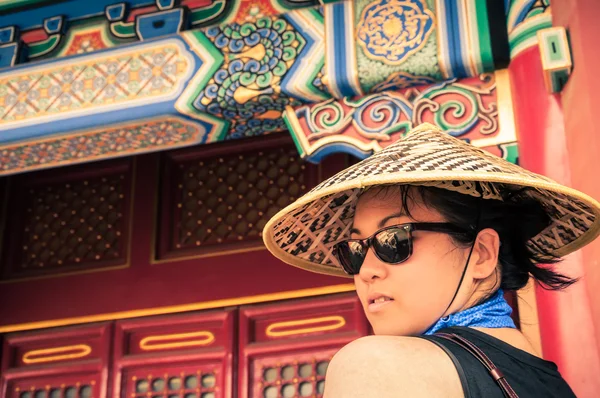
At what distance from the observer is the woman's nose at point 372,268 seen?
140 cm

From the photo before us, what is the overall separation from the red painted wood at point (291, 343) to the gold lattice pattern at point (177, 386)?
0.14 m

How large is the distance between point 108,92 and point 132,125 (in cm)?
16

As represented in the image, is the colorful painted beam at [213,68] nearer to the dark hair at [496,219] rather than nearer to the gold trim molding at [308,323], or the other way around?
the gold trim molding at [308,323]

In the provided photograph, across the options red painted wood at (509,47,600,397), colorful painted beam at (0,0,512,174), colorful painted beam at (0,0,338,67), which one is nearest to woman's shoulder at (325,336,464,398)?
red painted wood at (509,47,600,397)

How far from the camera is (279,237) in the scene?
188 centimetres

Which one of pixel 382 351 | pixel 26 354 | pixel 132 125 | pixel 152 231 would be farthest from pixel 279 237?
pixel 26 354

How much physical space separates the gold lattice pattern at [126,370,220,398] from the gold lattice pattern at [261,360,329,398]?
22 cm

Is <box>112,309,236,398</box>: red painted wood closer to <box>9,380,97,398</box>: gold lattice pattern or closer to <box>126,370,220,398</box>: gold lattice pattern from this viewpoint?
<box>126,370,220,398</box>: gold lattice pattern

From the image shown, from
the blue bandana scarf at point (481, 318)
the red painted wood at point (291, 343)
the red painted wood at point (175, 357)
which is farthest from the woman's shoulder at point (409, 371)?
the red painted wood at point (175, 357)

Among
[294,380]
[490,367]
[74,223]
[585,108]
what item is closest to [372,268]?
[490,367]

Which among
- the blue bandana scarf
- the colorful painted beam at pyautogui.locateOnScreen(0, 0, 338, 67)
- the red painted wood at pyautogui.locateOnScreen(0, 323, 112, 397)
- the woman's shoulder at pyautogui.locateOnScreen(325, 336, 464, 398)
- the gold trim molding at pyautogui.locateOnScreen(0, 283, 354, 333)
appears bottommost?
the woman's shoulder at pyautogui.locateOnScreen(325, 336, 464, 398)

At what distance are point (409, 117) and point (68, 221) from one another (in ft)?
6.45

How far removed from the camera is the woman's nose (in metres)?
1.40

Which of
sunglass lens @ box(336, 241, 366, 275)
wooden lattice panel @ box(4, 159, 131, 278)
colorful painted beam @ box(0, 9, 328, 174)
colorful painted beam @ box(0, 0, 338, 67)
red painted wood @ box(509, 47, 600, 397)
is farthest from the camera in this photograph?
wooden lattice panel @ box(4, 159, 131, 278)
